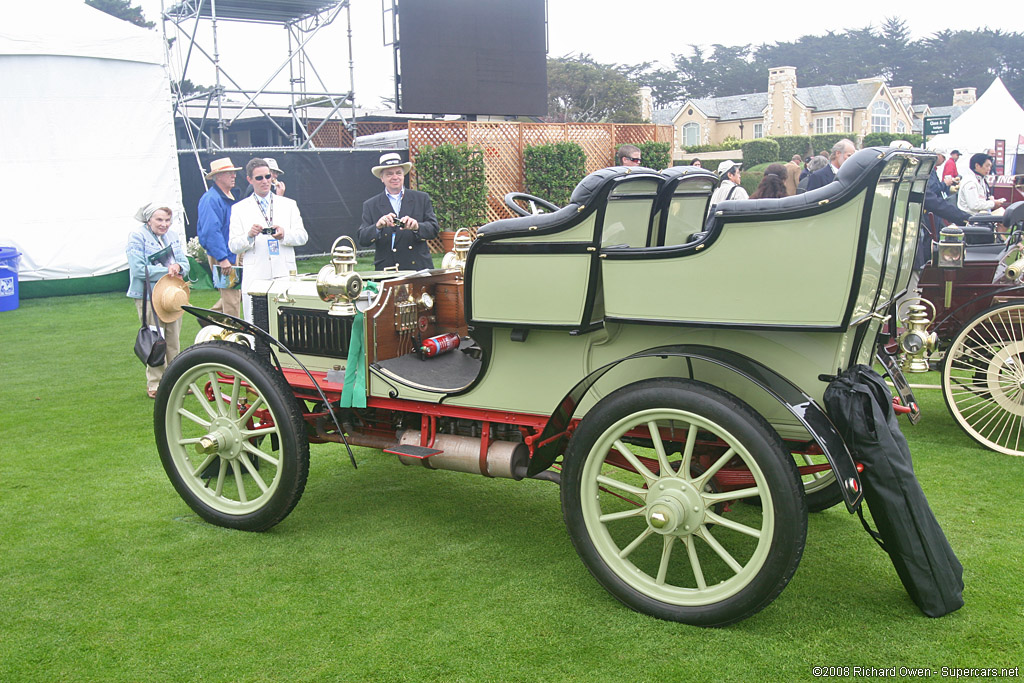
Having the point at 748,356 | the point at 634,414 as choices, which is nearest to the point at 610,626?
the point at 634,414

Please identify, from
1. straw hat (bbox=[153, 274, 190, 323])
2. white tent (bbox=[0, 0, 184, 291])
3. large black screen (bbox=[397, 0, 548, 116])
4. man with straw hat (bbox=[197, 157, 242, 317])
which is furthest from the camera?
large black screen (bbox=[397, 0, 548, 116])

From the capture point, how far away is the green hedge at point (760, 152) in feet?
146

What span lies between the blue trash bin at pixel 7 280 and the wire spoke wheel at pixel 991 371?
10770 mm

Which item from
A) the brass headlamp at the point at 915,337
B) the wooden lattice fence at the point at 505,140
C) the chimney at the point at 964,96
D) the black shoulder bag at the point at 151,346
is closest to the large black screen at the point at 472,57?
the wooden lattice fence at the point at 505,140

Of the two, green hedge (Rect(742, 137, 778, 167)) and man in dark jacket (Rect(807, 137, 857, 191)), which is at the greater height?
green hedge (Rect(742, 137, 778, 167))

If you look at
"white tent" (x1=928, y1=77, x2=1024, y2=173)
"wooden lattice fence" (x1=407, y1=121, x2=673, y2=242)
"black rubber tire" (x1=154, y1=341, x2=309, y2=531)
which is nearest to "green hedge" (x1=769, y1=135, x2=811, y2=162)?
"white tent" (x1=928, y1=77, x2=1024, y2=173)

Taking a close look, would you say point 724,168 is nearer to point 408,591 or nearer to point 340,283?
point 340,283

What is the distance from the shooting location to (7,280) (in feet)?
35.3

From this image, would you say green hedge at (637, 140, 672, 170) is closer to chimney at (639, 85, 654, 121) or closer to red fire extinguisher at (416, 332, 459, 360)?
red fire extinguisher at (416, 332, 459, 360)

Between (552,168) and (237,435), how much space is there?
55.6 feet

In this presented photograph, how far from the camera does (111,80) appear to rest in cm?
1179

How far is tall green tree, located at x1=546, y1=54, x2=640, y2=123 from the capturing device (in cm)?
5062

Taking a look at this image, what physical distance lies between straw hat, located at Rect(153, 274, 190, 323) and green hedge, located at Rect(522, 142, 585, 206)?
Answer: 48.7 feet

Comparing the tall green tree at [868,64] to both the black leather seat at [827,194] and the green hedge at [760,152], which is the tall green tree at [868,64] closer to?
the green hedge at [760,152]
